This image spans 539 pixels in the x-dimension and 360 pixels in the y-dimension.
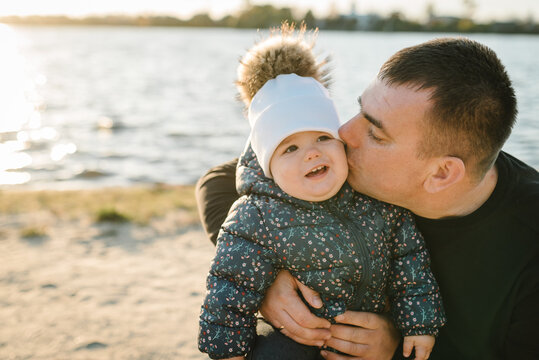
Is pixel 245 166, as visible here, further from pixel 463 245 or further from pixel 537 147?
pixel 537 147

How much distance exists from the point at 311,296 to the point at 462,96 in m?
1.11

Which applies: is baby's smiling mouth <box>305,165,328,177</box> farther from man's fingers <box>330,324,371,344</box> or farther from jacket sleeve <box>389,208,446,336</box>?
man's fingers <box>330,324,371,344</box>

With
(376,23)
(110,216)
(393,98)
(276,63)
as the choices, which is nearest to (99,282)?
(110,216)

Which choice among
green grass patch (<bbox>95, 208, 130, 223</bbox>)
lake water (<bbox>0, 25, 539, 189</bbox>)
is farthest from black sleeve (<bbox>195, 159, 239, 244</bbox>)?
green grass patch (<bbox>95, 208, 130, 223</bbox>)

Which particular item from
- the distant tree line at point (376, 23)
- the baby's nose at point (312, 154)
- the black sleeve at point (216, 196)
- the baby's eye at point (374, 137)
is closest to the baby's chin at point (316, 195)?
the baby's nose at point (312, 154)

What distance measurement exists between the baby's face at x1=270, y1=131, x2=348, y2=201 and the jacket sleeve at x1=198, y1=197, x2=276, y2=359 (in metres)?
0.22

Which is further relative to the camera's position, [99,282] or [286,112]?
[99,282]

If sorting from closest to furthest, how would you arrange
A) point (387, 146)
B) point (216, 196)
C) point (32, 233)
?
1. point (387, 146)
2. point (216, 196)
3. point (32, 233)

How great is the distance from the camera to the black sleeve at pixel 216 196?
2.90 meters

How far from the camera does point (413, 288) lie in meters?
2.33

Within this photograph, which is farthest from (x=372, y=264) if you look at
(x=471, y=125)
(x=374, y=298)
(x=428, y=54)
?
(x=428, y=54)

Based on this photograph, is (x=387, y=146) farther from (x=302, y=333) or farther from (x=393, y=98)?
(x=302, y=333)

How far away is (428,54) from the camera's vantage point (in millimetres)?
2307

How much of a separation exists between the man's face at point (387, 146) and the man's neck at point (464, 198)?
0.38 ft
